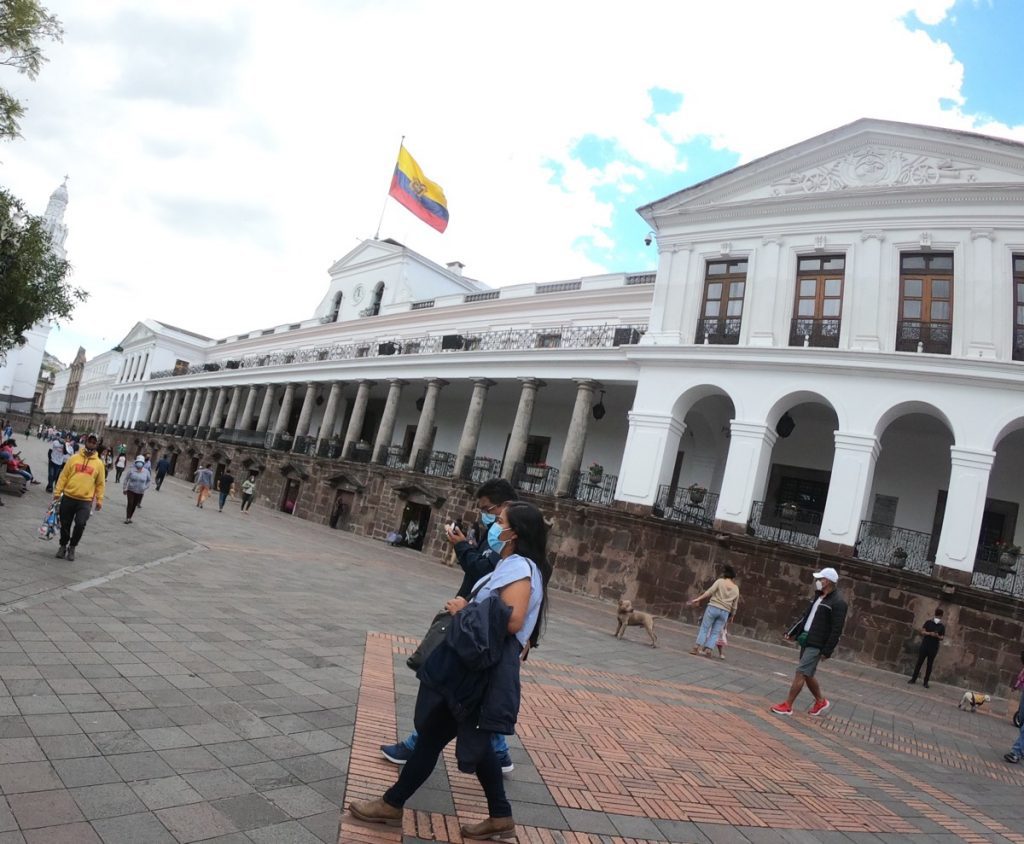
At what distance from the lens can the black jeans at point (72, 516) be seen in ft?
26.3

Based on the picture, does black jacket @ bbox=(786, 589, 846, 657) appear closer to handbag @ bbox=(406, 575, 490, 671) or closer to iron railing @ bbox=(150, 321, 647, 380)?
handbag @ bbox=(406, 575, 490, 671)

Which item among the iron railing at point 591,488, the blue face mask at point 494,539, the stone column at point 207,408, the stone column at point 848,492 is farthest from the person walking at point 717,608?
the stone column at point 207,408

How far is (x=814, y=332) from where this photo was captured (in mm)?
15734

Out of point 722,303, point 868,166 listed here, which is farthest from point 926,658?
point 868,166

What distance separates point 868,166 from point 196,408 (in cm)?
4236

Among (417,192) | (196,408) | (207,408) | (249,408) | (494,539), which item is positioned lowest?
(494,539)

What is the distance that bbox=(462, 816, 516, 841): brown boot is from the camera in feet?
9.69

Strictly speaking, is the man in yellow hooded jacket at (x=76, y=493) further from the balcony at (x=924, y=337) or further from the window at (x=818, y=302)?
the balcony at (x=924, y=337)

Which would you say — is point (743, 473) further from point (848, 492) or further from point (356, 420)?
point (356, 420)

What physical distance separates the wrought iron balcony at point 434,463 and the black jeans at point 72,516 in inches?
583

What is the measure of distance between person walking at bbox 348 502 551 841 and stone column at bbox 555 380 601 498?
50.5 feet

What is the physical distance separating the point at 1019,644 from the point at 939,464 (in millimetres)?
5699

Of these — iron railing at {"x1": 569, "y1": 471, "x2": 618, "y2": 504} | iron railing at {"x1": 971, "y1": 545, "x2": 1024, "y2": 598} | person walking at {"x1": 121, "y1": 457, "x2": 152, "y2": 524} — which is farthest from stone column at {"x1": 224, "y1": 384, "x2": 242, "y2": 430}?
iron railing at {"x1": 971, "y1": 545, "x2": 1024, "y2": 598}

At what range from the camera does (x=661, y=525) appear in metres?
15.9
